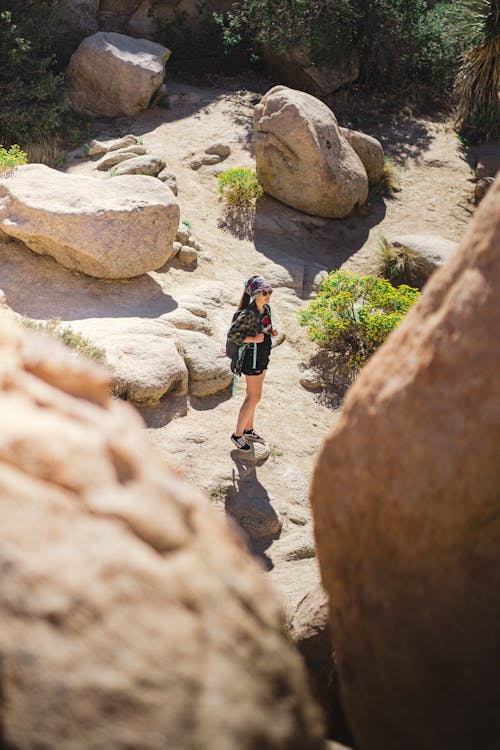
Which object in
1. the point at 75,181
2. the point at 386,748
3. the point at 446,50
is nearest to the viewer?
the point at 386,748

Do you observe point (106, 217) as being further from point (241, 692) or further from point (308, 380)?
point (241, 692)

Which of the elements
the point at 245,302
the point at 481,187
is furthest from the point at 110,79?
the point at 245,302

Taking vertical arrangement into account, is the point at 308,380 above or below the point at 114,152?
below

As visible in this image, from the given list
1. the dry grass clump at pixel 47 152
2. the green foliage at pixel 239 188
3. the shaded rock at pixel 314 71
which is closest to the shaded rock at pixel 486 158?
the shaded rock at pixel 314 71

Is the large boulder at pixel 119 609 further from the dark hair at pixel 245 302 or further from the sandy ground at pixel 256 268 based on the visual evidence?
the dark hair at pixel 245 302

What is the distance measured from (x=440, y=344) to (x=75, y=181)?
714cm

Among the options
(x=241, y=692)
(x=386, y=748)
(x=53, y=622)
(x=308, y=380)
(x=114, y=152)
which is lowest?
(x=308, y=380)

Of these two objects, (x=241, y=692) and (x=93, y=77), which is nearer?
(x=241, y=692)

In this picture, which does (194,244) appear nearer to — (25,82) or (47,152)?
(47,152)

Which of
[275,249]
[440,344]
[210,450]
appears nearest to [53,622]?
[440,344]

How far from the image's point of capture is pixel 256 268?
34.1 ft

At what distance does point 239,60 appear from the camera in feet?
54.0

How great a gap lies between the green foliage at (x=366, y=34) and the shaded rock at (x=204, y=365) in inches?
391

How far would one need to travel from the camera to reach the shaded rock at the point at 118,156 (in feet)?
36.3
